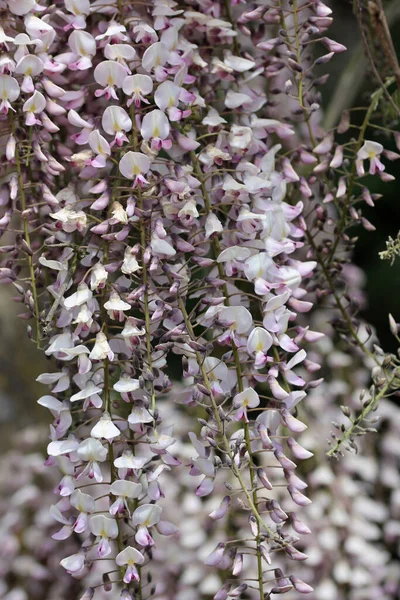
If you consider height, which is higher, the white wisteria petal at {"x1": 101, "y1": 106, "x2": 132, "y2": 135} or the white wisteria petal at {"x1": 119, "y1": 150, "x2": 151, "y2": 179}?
the white wisteria petal at {"x1": 101, "y1": 106, "x2": 132, "y2": 135}

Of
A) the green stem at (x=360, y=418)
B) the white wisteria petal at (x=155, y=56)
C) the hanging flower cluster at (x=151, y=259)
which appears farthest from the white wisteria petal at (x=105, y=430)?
the white wisteria petal at (x=155, y=56)

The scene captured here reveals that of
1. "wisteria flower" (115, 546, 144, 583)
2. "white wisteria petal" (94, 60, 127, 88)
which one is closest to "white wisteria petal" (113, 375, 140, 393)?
"wisteria flower" (115, 546, 144, 583)

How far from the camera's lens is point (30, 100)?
605mm

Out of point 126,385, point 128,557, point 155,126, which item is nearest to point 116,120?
point 155,126

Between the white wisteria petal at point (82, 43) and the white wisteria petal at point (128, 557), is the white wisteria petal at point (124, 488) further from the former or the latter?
the white wisteria petal at point (82, 43)

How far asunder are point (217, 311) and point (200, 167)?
0.44 feet

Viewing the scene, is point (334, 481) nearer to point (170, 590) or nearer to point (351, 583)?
point (351, 583)

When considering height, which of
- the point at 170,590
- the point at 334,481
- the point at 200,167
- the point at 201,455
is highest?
the point at 200,167

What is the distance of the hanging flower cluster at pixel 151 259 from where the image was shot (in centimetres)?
58

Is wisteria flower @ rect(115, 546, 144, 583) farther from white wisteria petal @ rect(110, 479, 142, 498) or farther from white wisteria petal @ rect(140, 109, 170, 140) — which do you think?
white wisteria petal @ rect(140, 109, 170, 140)

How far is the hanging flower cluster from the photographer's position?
0.58 meters

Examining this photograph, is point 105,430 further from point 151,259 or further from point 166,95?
point 166,95

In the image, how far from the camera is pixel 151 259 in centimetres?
59

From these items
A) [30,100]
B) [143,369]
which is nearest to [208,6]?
[30,100]
